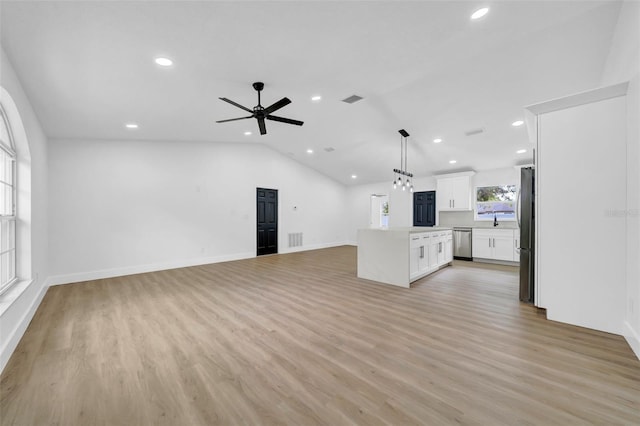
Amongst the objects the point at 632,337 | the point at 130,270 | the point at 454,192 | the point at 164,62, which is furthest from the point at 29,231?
the point at 454,192

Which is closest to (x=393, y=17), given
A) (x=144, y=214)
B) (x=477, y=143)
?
(x=477, y=143)

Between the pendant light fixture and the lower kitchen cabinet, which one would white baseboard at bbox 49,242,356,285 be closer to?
the pendant light fixture

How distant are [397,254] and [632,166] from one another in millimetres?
2712

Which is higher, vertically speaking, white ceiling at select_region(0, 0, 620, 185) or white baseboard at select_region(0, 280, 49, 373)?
white ceiling at select_region(0, 0, 620, 185)

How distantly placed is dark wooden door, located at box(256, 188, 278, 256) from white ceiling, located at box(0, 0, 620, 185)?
2.80m

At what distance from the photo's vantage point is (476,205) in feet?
24.3

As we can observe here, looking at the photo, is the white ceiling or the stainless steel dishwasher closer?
the white ceiling

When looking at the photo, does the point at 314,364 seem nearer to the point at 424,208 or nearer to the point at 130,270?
the point at 130,270

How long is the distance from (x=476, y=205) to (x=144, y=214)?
27.7 ft

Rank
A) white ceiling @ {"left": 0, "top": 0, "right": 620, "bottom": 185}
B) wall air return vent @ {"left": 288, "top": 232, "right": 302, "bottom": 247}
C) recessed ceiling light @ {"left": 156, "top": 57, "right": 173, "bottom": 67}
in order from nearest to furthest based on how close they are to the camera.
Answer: white ceiling @ {"left": 0, "top": 0, "right": 620, "bottom": 185} < recessed ceiling light @ {"left": 156, "top": 57, "right": 173, "bottom": 67} < wall air return vent @ {"left": 288, "top": 232, "right": 302, "bottom": 247}

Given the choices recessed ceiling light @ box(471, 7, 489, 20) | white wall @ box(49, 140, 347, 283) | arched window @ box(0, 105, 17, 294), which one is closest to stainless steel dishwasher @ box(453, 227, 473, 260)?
white wall @ box(49, 140, 347, 283)

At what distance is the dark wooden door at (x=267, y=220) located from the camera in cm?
768

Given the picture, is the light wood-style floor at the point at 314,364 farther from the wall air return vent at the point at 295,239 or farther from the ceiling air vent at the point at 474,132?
the wall air return vent at the point at 295,239

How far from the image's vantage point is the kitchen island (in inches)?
166
